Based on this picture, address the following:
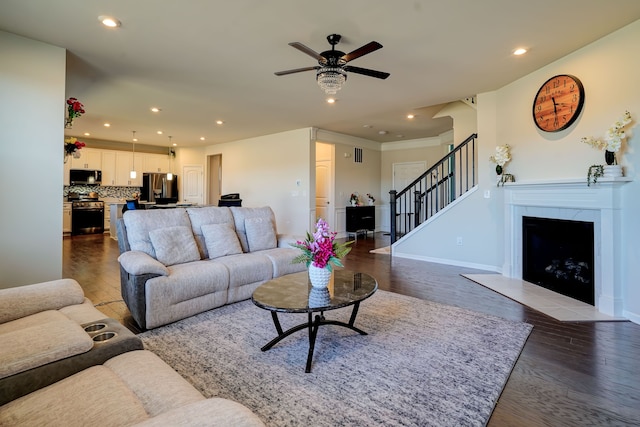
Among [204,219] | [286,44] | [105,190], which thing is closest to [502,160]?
[286,44]

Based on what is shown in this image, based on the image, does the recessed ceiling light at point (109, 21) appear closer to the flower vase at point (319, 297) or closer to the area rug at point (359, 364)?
the area rug at point (359, 364)

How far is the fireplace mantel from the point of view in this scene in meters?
3.08

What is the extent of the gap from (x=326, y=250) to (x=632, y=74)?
3.36 m

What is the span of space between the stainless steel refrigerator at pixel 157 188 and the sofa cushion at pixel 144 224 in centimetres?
717

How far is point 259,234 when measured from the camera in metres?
4.12

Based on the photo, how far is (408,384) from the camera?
6.34 feet

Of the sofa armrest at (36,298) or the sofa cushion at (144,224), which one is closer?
the sofa armrest at (36,298)

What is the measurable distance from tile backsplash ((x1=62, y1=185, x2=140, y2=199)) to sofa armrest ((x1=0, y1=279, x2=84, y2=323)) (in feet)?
29.0

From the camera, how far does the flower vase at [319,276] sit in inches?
92.7

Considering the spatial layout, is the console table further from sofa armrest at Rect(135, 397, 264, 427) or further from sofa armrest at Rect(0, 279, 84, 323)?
sofa armrest at Rect(135, 397, 264, 427)

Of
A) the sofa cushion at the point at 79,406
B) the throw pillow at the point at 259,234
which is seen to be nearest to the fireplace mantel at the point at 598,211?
the throw pillow at the point at 259,234

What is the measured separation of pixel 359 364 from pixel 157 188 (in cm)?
973

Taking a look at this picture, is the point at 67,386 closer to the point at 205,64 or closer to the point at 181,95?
the point at 205,64

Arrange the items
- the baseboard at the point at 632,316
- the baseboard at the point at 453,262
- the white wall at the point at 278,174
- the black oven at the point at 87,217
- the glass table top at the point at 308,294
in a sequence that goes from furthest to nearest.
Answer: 1. the black oven at the point at 87,217
2. the white wall at the point at 278,174
3. the baseboard at the point at 453,262
4. the baseboard at the point at 632,316
5. the glass table top at the point at 308,294
